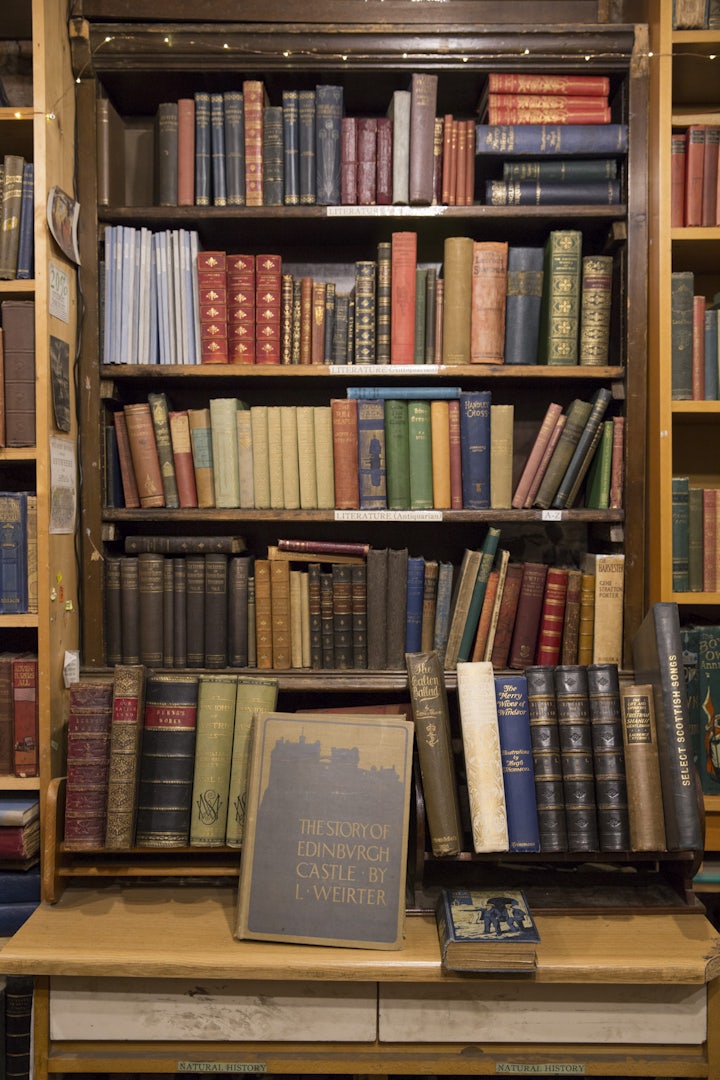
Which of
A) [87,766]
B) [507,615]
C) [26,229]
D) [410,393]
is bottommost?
[87,766]

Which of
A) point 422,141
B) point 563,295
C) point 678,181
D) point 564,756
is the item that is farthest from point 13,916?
point 678,181

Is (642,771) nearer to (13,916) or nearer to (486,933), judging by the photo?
(486,933)

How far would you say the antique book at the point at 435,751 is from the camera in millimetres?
1730

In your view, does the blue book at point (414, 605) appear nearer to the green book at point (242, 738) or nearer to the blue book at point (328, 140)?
the green book at point (242, 738)

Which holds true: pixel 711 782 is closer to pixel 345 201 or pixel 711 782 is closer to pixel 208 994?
pixel 208 994

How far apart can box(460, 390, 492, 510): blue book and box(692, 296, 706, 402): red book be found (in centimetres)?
47

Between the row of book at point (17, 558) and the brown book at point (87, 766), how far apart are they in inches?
9.1

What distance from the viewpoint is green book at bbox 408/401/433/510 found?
1983 mm

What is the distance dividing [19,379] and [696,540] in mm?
1563

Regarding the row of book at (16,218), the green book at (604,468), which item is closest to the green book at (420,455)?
the green book at (604,468)

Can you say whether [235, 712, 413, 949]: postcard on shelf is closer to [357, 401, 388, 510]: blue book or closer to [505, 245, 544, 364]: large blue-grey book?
[357, 401, 388, 510]: blue book

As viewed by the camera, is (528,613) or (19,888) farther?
(528,613)

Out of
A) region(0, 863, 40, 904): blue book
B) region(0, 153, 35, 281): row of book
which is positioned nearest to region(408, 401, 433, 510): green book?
region(0, 153, 35, 281): row of book

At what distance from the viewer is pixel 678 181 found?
1.96 m
